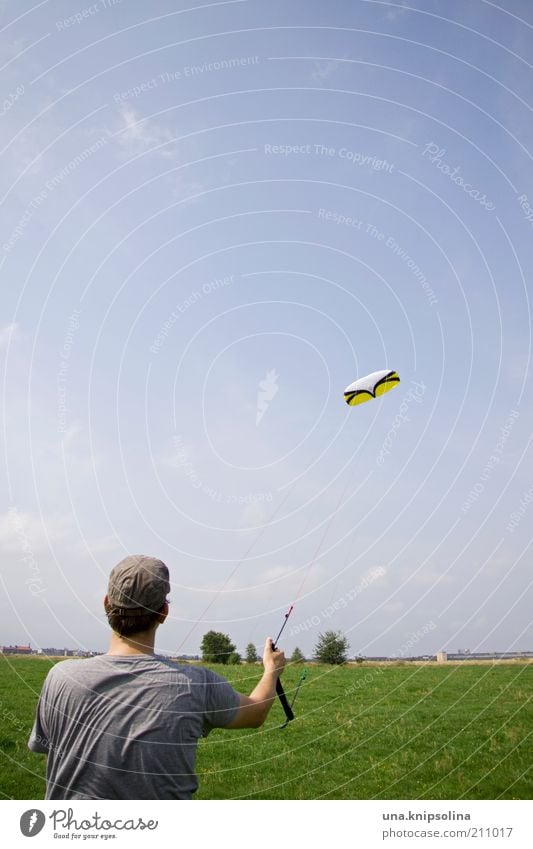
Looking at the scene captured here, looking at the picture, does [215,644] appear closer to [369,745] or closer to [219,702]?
[369,745]

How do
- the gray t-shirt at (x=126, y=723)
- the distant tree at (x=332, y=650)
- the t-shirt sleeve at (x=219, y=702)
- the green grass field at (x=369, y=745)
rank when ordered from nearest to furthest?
the gray t-shirt at (x=126, y=723)
the t-shirt sleeve at (x=219, y=702)
the green grass field at (x=369, y=745)
the distant tree at (x=332, y=650)

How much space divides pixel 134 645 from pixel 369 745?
587 inches

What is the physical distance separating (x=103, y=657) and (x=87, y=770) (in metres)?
0.67

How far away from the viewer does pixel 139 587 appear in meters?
4.01

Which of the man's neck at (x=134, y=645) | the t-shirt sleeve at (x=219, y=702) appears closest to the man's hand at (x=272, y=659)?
the t-shirt sleeve at (x=219, y=702)

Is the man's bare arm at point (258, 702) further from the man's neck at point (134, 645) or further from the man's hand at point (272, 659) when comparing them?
the man's neck at point (134, 645)

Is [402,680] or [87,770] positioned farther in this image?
[402,680]

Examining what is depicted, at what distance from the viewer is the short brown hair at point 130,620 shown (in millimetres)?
4047

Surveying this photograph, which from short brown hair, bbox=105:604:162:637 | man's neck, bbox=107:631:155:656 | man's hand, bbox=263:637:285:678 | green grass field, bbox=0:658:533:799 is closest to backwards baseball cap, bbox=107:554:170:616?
short brown hair, bbox=105:604:162:637

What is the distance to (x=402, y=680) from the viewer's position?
26.0m

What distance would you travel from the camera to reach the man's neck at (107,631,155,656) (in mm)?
4074

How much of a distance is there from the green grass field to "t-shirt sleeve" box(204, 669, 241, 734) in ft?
35.2
